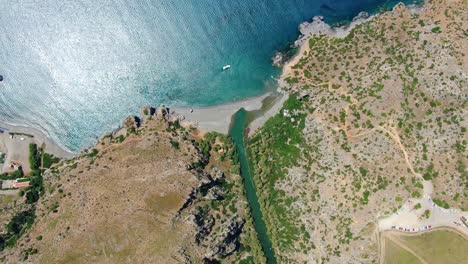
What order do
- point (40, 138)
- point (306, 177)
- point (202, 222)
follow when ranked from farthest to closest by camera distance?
point (40, 138) → point (306, 177) → point (202, 222)

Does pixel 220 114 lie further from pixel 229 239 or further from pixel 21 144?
pixel 21 144

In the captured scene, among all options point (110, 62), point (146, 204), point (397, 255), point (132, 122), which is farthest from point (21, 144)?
point (397, 255)

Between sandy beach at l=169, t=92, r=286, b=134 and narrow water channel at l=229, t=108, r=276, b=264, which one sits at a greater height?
sandy beach at l=169, t=92, r=286, b=134

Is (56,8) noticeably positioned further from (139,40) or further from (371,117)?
(371,117)

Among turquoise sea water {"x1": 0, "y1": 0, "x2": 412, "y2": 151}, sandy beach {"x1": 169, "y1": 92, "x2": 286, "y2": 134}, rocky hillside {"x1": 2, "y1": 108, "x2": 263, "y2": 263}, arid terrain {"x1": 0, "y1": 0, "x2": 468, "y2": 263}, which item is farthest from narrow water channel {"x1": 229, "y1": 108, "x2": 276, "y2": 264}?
turquoise sea water {"x1": 0, "y1": 0, "x2": 412, "y2": 151}

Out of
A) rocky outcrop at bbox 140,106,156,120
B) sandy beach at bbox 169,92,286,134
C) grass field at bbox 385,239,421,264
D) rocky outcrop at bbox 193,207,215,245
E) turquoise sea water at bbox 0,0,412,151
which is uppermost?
turquoise sea water at bbox 0,0,412,151

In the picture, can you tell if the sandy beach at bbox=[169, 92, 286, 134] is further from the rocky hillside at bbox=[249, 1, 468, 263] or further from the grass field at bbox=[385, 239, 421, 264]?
the grass field at bbox=[385, 239, 421, 264]

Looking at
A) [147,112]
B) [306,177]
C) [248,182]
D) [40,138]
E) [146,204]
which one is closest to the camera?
[146,204]
